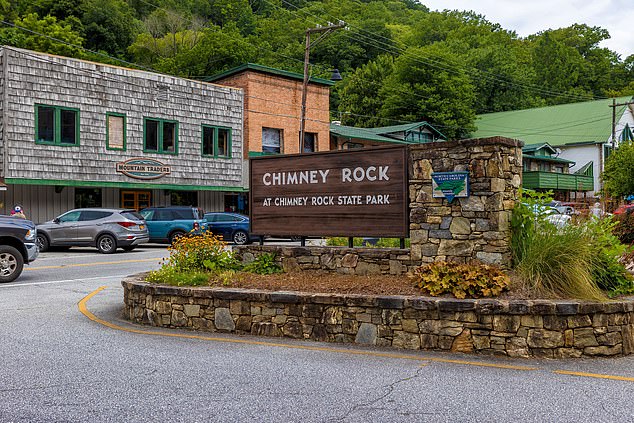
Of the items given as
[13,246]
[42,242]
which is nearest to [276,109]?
[42,242]

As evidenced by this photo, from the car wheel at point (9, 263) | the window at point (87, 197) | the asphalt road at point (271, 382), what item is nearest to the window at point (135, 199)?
the window at point (87, 197)

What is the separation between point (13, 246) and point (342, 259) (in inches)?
356

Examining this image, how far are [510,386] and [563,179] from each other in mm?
48889

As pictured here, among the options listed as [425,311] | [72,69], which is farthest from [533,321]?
[72,69]

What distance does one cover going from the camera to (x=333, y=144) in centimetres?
4050

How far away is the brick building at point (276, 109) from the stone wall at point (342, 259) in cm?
2236

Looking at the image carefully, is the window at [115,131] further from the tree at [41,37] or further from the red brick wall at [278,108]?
the tree at [41,37]

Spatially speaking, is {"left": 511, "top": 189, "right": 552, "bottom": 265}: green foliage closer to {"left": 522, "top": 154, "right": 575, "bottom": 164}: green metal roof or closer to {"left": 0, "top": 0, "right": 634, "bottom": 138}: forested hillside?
{"left": 0, "top": 0, "right": 634, "bottom": 138}: forested hillside

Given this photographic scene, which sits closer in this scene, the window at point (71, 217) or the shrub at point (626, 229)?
the shrub at point (626, 229)

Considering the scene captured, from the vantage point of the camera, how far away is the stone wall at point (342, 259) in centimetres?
916

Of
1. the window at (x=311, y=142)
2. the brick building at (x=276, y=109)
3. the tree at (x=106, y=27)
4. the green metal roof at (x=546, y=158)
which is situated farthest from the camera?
the tree at (x=106, y=27)

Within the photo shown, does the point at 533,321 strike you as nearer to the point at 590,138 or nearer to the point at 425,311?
the point at 425,311

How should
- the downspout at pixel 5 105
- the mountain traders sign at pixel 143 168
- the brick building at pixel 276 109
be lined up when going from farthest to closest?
the brick building at pixel 276 109 < the mountain traders sign at pixel 143 168 < the downspout at pixel 5 105

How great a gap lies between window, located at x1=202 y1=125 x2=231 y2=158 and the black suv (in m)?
17.2
